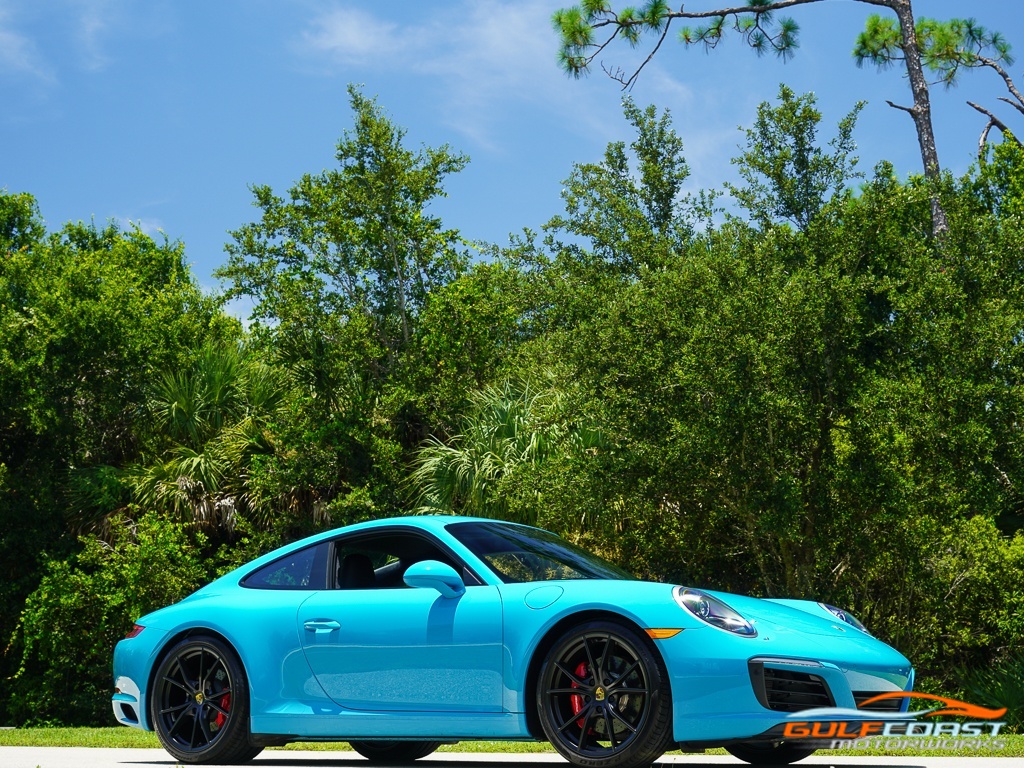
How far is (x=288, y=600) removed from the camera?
283 inches

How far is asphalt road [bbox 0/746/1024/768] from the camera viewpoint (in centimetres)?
682

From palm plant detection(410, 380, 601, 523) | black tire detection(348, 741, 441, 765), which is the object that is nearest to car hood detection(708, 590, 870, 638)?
black tire detection(348, 741, 441, 765)

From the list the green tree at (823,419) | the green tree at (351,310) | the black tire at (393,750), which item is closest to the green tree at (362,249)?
the green tree at (351,310)

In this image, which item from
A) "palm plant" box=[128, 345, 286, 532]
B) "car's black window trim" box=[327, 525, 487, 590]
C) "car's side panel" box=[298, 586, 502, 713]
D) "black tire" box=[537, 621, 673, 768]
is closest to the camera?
"black tire" box=[537, 621, 673, 768]

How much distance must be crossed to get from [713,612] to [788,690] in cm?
52

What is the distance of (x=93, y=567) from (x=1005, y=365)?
1669cm

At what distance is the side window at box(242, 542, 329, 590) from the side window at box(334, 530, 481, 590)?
0.10 meters

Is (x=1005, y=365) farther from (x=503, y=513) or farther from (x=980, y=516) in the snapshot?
(x=503, y=513)

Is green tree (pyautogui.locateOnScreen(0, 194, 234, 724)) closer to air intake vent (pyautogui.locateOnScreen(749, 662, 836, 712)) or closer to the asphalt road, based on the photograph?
the asphalt road

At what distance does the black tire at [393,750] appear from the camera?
25.6 ft

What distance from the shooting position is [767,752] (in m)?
7.04

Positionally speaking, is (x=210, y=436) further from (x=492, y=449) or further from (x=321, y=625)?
(x=321, y=625)

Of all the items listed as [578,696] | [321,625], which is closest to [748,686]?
[578,696]

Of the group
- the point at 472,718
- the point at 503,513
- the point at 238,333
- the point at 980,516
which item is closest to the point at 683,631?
the point at 472,718
